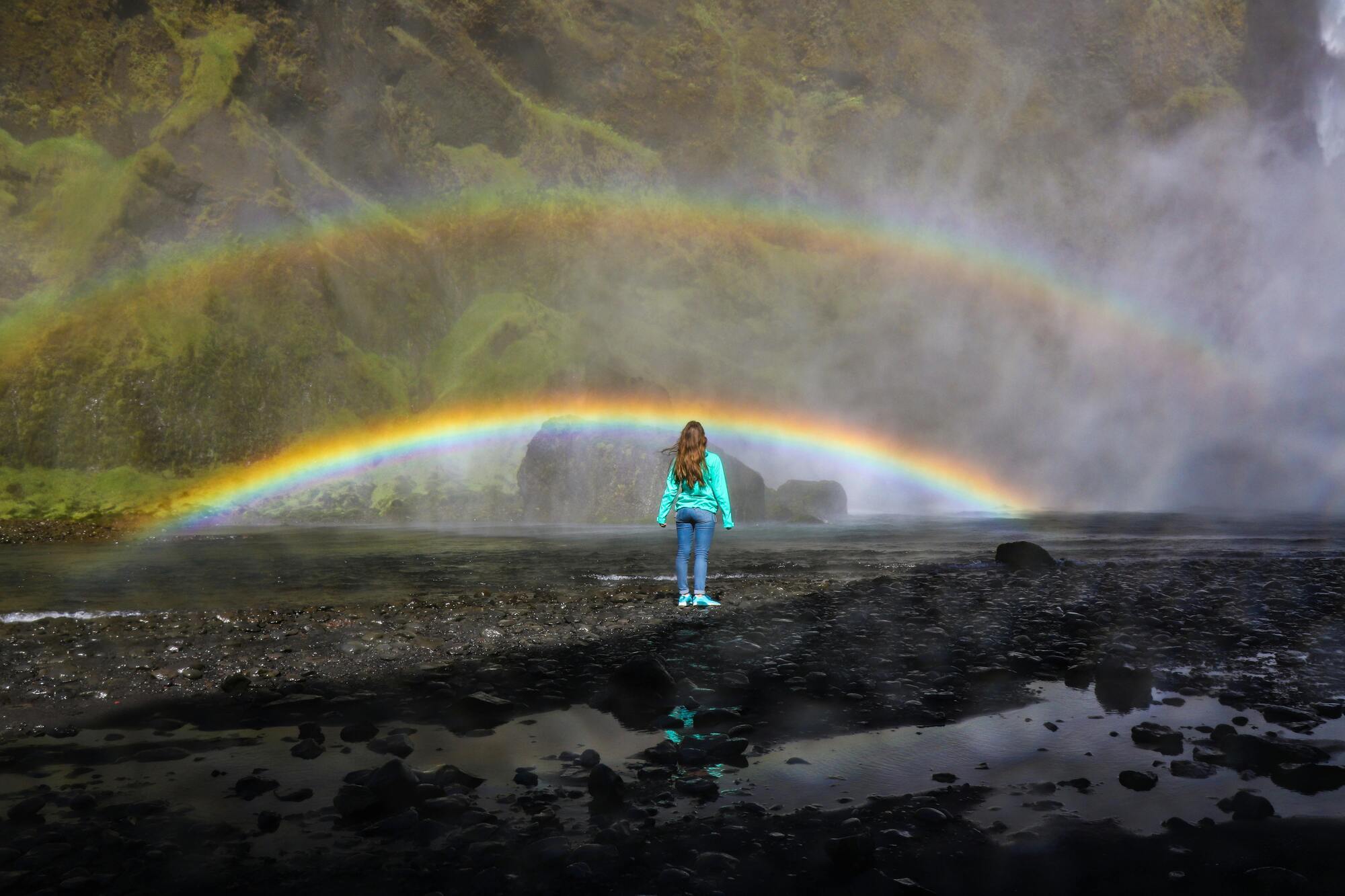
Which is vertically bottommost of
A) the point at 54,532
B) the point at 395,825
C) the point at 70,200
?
the point at 54,532

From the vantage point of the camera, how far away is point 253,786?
19.2 ft

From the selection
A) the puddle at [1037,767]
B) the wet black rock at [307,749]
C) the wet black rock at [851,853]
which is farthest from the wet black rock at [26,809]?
the wet black rock at [851,853]

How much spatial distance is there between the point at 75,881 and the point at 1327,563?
37952 mm

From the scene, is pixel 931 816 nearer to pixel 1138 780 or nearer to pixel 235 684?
pixel 1138 780

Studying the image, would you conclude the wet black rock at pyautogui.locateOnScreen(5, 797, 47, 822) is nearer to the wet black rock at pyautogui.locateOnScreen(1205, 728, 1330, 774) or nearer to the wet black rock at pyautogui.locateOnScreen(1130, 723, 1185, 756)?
the wet black rock at pyautogui.locateOnScreen(1130, 723, 1185, 756)

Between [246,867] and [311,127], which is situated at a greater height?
[311,127]

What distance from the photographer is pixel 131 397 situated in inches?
5704

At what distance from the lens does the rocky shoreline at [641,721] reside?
4.42m

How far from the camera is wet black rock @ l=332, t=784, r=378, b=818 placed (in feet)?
17.4

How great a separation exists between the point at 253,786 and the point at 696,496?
11.5 m

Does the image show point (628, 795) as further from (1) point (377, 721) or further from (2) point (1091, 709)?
(2) point (1091, 709)

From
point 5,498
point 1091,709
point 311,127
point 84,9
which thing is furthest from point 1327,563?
point 84,9

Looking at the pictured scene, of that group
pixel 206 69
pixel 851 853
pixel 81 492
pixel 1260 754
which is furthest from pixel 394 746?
pixel 206 69

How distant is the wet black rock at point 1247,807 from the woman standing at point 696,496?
11108mm
